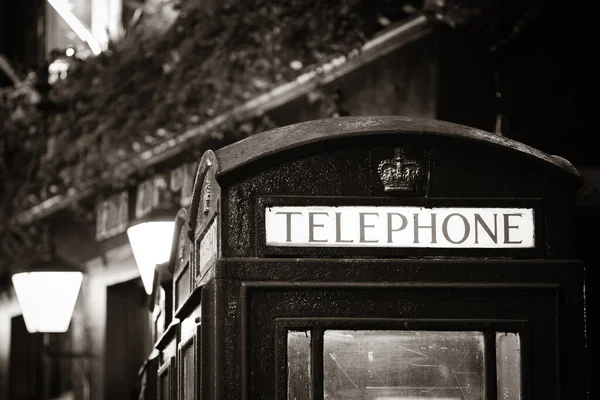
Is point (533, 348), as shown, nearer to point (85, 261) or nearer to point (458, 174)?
point (458, 174)

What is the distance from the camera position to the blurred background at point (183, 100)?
26.4 ft

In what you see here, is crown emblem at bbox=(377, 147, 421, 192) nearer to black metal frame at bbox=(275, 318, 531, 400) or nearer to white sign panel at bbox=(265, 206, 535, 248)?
white sign panel at bbox=(265, 206, 535, 248)

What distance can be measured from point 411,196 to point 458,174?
0.17 m

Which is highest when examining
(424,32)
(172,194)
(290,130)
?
(424,32)

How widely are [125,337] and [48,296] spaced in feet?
18.8

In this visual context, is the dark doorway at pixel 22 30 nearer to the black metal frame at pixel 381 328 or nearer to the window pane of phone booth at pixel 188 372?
the window pane of phone booth at pixel 188 372

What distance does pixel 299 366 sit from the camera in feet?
11.2

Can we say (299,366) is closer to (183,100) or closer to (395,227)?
(395,227)

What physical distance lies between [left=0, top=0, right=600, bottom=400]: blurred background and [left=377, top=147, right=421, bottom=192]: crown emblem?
56 centimetres

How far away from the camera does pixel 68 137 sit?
42.6 ft

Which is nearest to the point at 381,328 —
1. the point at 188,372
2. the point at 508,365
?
the point at 508,365

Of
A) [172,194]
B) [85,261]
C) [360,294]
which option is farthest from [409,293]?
[85,261]

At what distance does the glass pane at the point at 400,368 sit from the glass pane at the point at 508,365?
6 centimetres

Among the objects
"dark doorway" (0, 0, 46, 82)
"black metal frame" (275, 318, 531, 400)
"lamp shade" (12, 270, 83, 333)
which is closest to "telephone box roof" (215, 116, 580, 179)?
"black metal frame" (275, 318, 531, 400)
